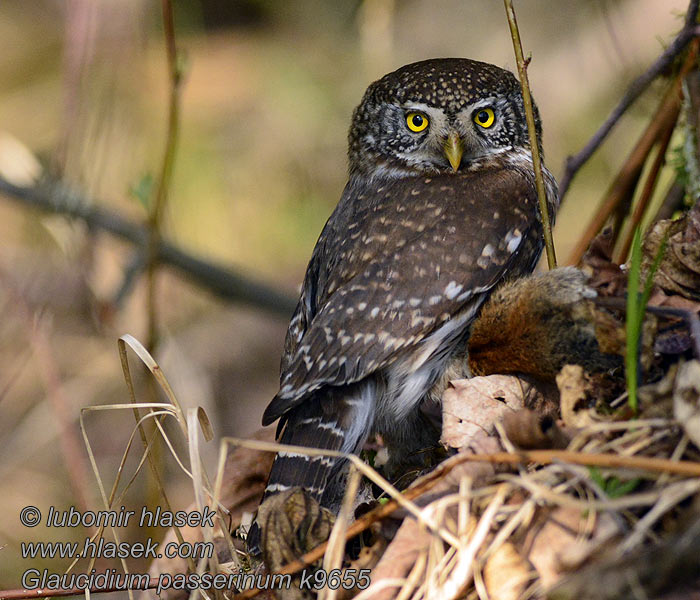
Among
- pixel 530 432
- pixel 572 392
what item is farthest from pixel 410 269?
pixel 530 432

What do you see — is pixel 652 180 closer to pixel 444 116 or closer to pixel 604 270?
pixel 444 116

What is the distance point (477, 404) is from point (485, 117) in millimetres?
1365

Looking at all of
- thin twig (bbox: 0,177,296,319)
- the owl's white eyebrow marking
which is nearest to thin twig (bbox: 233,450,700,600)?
the owl's white eyebrow marking

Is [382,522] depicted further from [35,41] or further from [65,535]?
[35,41]

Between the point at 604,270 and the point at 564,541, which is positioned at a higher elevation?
the point at 604,270

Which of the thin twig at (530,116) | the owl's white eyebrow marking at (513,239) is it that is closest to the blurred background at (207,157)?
the owl's white eyebrow marking at (513,239)

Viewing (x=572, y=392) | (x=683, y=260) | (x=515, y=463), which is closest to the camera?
(x=515, y=463)

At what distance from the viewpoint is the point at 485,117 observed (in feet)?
10.2

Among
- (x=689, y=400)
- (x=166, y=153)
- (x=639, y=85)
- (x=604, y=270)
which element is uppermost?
(x=639, y=85)

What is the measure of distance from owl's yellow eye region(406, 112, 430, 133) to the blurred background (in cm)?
141

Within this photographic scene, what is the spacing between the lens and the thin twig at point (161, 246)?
4.29m

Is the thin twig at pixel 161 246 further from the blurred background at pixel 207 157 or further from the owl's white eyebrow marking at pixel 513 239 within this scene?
the owl's white eyebrow marking at pixel 513 239

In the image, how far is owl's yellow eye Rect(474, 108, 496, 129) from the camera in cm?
308

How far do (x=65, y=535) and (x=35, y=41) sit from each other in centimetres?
444
